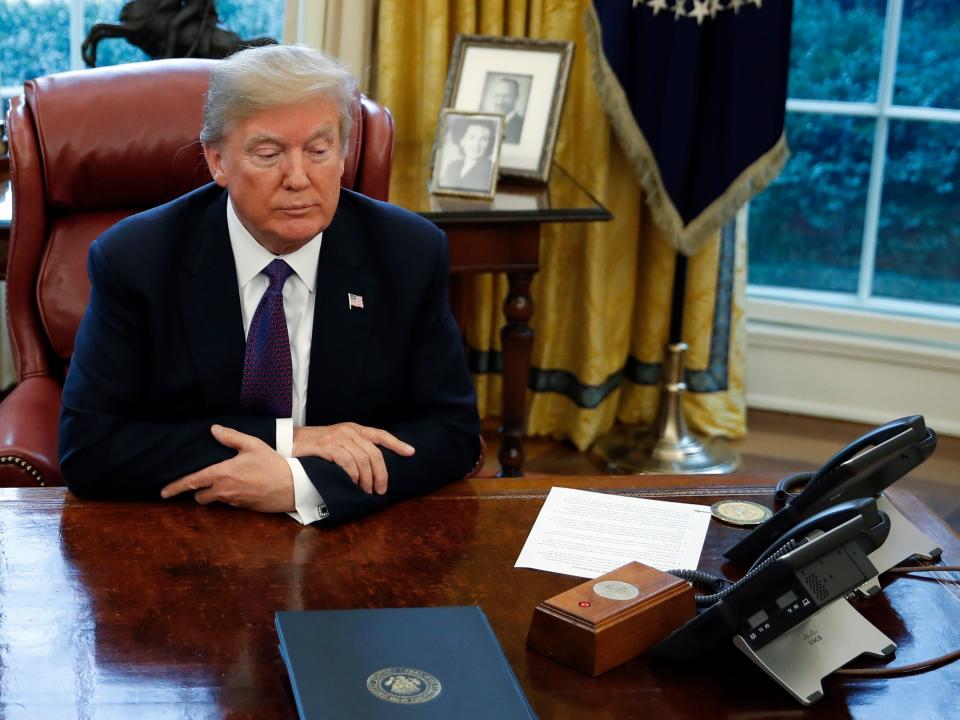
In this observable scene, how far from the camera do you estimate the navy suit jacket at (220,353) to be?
1829 millimetres

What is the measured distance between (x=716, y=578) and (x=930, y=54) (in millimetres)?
2847

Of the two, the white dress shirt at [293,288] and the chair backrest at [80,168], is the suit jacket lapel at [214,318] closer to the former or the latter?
the white dress shirt at [293,288]

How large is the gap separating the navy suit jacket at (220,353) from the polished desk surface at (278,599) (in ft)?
0.26

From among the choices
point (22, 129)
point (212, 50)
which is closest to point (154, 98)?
point (22, 129)

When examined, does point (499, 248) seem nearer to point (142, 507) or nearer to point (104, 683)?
point (142, 507)

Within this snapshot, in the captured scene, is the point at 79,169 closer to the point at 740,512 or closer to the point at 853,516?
the point at 740,512

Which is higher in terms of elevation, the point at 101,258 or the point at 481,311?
the point at 101,258

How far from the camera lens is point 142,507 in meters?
1.74

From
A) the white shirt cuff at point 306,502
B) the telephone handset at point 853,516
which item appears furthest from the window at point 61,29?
the telephone handset at point 853,516

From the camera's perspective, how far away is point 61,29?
13.0 feet

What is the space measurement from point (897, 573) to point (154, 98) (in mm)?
1632

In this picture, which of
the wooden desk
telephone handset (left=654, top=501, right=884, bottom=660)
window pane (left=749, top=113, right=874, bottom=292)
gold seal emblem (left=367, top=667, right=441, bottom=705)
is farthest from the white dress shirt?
window pane (left=749, top=113, right=874, bottom=292)

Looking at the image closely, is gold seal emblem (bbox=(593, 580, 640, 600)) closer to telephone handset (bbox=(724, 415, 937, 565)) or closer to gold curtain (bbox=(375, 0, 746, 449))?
telephone handset (bbox=(724, 415, 937, 565))

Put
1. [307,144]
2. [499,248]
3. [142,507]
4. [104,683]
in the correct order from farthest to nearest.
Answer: [499,248] < [307,144] < [142,507] < [104,683]
